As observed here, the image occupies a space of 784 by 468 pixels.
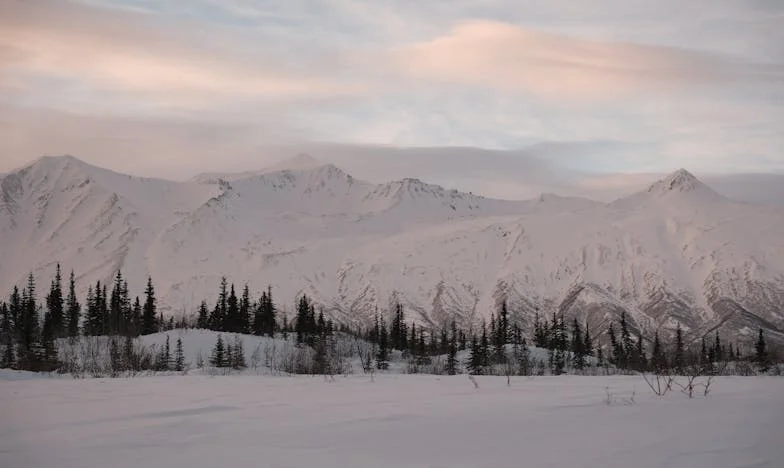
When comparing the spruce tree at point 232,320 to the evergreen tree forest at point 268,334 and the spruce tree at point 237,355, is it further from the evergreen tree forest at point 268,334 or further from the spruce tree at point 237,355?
the spruce tree at point 237,355

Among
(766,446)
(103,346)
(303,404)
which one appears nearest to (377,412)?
(303,404)

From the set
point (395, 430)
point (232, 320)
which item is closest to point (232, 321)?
point (232, 320)

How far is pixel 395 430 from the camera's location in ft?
34.4

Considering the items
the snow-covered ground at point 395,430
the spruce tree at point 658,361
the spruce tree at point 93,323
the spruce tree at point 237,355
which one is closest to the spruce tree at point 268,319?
the spruce tree at point 237,355

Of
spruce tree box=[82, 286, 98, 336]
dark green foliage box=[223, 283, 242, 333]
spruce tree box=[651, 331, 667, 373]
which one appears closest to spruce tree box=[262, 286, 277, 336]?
dark green foliage box=[223, 283, 242, 333]

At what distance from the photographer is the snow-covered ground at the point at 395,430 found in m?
8.59

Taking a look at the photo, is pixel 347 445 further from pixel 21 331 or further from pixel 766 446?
pixel 21 331

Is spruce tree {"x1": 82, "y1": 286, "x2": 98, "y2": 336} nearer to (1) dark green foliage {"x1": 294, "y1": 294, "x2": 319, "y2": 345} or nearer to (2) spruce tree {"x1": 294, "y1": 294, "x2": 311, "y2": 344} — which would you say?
(2) spruce tree {"x1": 294, "y1": 294, "x2": 311, "y2": 344}

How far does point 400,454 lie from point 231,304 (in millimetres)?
104141

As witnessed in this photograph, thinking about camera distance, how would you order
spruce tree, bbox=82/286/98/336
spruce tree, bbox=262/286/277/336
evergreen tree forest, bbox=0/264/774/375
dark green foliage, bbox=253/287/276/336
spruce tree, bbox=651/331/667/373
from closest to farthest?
spruce tree, bbox=651/331/667/373
evergreen tree forest, bbox=0/264/774/375
spruce tree, bbox=82/286/98/336
dark green foliage, bbox=253/287/276/336
spruce tree, bbox=262/286/277/336

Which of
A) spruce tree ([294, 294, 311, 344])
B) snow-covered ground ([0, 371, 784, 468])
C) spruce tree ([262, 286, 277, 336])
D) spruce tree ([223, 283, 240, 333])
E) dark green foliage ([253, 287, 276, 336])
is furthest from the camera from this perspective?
spruce tree ([262, 286, 277, 336])

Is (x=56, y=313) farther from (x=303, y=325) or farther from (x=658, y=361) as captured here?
(x=658, y=361)

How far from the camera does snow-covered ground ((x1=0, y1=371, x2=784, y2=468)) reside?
8586mm

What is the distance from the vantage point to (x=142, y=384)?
19.0 meters
